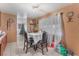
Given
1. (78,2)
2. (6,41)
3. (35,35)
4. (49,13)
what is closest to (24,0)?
(49,13)

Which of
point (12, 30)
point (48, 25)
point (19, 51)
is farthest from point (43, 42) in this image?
point (12, 30)

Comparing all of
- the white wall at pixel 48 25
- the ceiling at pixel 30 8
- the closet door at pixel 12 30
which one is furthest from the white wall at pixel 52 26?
the closet door at pixel 12 30

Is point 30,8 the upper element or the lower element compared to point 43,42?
upper

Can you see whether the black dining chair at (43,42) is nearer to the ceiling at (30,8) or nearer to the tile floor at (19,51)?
the tile floor at (19,51)

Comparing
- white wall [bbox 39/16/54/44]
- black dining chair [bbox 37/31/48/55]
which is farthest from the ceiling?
black dining chair [bbox 37/31/48/55]

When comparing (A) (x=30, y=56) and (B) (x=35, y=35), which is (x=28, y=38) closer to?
(B) (x=35, y=35)

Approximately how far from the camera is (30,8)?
5.59ft

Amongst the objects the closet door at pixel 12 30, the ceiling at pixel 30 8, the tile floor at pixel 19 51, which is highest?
the ceiling at pixel 30 8

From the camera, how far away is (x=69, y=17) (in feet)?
5.54

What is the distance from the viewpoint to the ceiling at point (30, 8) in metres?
1.69

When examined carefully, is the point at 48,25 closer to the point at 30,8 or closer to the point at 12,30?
the point at 30,8

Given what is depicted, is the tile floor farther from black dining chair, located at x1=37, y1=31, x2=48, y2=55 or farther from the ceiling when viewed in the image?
the ceiling

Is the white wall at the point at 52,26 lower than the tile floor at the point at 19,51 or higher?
higher

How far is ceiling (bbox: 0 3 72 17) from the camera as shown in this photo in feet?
5.53
